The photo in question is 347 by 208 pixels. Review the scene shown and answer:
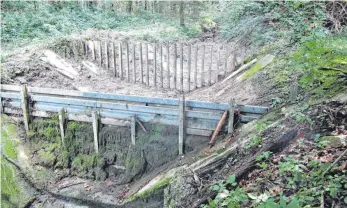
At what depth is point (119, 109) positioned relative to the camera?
24.3ft

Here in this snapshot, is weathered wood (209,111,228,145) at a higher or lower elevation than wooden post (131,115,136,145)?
higher

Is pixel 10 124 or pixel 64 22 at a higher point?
pixel 64 22

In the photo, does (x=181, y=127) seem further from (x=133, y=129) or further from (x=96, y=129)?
(x=96, y=129)

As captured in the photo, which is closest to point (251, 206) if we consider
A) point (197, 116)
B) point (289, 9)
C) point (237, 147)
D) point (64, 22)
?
point (237, 147)

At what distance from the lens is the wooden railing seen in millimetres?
6730

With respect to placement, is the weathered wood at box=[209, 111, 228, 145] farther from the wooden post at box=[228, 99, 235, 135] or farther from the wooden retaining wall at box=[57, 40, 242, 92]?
the wooden retaining wall at box=[57, 40, 242, 92]

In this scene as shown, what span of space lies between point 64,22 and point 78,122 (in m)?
7.68

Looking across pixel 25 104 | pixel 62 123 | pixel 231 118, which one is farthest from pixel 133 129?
pixel 25 104

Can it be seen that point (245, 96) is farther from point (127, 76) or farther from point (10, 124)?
point (10, 124)

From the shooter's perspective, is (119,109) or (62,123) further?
(62,123)

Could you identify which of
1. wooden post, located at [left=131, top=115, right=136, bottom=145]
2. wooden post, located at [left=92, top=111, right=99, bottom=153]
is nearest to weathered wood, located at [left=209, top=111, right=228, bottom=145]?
wooden post, located at [left=131, top=115, right=136, bottom=145]

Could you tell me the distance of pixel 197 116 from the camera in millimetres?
6801

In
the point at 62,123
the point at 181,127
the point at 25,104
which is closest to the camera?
the point at 181,127

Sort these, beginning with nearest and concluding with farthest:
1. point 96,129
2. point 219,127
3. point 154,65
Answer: point 219,127
point 96,129
point 154,65
